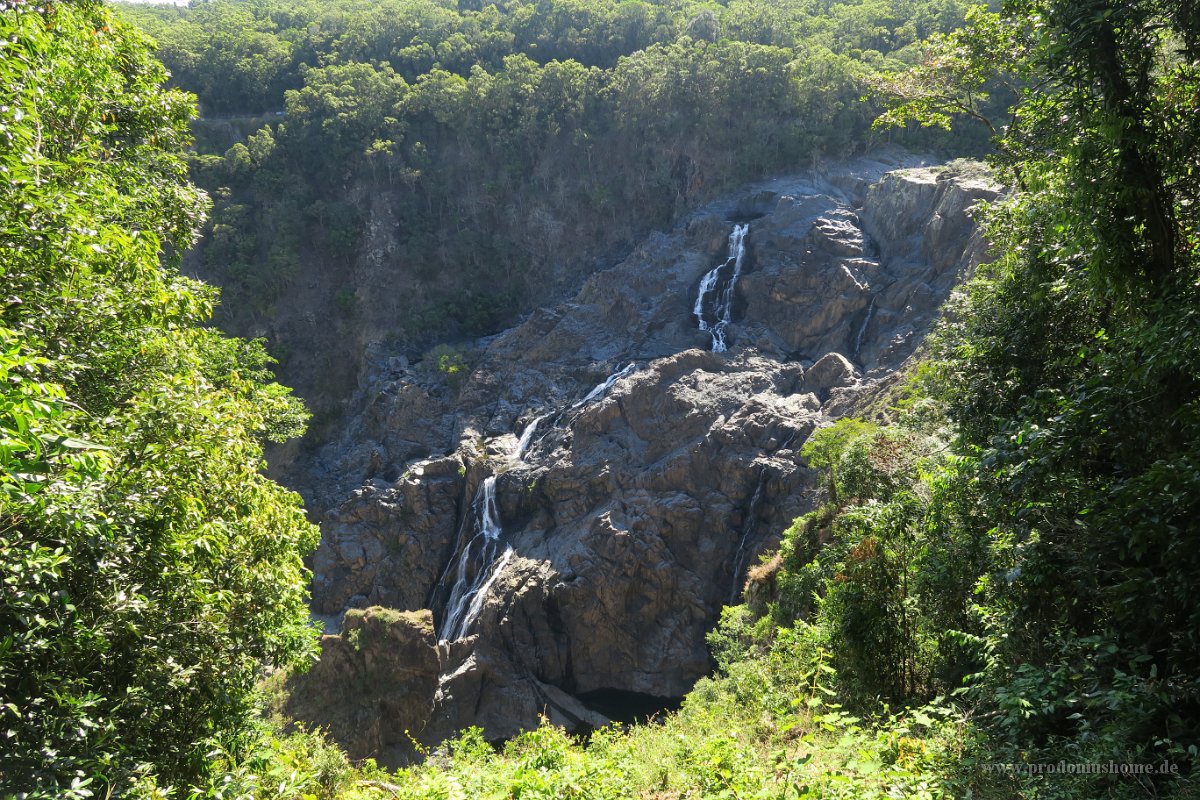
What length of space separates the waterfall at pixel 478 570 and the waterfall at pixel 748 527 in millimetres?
8706

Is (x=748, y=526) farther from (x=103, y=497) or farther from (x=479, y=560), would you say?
(x=103, y=497)

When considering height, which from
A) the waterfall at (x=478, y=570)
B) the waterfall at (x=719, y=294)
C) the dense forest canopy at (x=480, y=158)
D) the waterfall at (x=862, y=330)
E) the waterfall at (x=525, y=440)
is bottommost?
the waterfall at (x=478, y=570)

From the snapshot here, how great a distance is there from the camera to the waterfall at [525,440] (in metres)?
31.4

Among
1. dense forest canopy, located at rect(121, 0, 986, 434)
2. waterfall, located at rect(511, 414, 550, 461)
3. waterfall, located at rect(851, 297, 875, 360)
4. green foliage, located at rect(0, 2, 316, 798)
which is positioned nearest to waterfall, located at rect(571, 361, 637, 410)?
waterfall, located at rect(511, 414, 550, 461)

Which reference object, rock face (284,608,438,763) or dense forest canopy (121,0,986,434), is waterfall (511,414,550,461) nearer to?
rock face (284,608,438,763)

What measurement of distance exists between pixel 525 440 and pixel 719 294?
1229 cm

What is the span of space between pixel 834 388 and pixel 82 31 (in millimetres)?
25467

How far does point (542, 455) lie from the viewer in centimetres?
3006

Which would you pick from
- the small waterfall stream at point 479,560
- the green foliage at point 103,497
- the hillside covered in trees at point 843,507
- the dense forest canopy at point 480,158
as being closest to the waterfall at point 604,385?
the small waterfall stream at point 479,560

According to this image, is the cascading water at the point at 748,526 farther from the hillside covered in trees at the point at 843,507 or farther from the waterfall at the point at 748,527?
the hillside covered in trees at the point at 843,507

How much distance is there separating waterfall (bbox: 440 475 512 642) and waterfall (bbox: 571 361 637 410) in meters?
5.39

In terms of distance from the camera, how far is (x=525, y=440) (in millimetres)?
31984

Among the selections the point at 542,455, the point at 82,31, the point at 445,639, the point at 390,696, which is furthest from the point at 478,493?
the point at 82,31

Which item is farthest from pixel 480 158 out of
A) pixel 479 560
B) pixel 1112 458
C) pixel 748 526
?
pixel 1112 458
